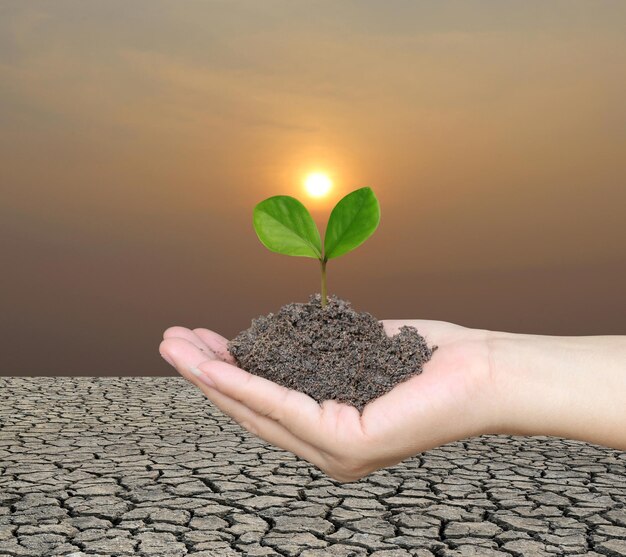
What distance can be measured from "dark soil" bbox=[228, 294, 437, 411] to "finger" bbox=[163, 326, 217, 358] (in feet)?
0.18

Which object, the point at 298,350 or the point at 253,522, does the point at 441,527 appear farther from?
the point at 298,350

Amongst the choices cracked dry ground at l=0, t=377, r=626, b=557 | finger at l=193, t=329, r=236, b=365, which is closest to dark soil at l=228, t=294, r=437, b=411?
finger at l=193, t=329, r=236, b=365

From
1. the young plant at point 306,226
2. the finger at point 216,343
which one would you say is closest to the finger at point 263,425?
the finger at point 216,343

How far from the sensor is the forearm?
129 cm

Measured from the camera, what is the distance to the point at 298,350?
58.2 inches

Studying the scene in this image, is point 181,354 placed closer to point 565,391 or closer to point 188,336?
point 188,336

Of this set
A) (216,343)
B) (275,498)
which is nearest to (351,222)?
(216,343)

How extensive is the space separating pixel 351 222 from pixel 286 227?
0.12 meters

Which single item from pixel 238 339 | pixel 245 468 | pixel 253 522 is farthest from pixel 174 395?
pixel 238 339

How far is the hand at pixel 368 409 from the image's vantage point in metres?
1.30

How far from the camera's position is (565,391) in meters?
1.30

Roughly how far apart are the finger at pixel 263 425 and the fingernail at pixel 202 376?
17 mm

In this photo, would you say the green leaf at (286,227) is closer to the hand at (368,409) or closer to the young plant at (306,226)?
the young plant at (306,226)

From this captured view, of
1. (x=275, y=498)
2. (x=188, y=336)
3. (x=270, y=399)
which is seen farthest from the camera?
(x=275, y=498)
